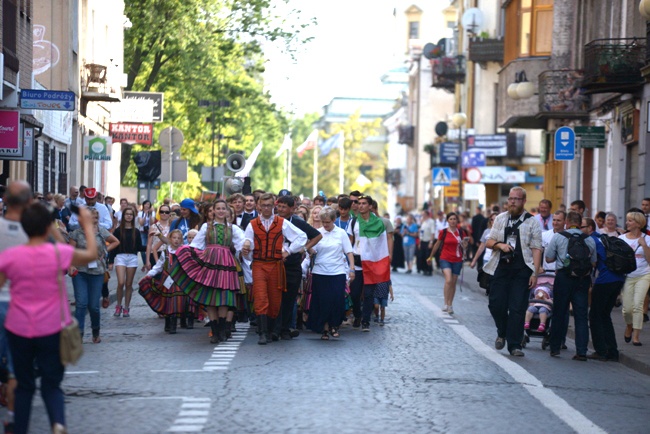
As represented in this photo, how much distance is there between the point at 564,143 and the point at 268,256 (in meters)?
12.4

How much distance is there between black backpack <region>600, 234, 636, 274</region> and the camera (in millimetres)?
16312

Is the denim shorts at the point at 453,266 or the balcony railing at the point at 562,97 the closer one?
the denim shorts at the point at 453,266

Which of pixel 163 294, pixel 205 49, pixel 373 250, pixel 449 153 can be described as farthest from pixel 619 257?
pixel 449 153

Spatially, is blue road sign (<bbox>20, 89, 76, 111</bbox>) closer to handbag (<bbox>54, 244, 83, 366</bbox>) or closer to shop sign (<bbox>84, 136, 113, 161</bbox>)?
shop sign (<bbox>84, 136, 113, 161</bbox>)

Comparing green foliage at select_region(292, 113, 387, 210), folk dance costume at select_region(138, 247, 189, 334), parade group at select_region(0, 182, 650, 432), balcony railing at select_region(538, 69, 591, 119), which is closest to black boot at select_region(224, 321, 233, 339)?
parade group at select_region(0, 182, 650, 432)

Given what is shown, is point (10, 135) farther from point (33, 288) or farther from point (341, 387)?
point (33, 288)

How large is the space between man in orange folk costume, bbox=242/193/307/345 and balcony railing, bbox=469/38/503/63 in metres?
38.8

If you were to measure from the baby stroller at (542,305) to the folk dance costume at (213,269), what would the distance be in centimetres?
346

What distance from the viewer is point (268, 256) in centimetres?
1677

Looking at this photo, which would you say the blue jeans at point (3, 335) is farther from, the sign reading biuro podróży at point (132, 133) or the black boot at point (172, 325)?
the sign reading biuro podróży at point (132, 133)

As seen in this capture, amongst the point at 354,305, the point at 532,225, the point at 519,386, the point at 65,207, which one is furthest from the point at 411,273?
the point at 519,386

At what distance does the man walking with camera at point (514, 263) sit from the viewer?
15750 mm

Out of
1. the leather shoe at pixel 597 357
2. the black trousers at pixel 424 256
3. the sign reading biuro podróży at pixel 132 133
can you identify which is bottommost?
the black trousers at pixel 424 256

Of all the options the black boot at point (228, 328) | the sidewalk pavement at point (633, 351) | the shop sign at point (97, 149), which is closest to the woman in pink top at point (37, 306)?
the sidewalk pavement at point (633, 351)
